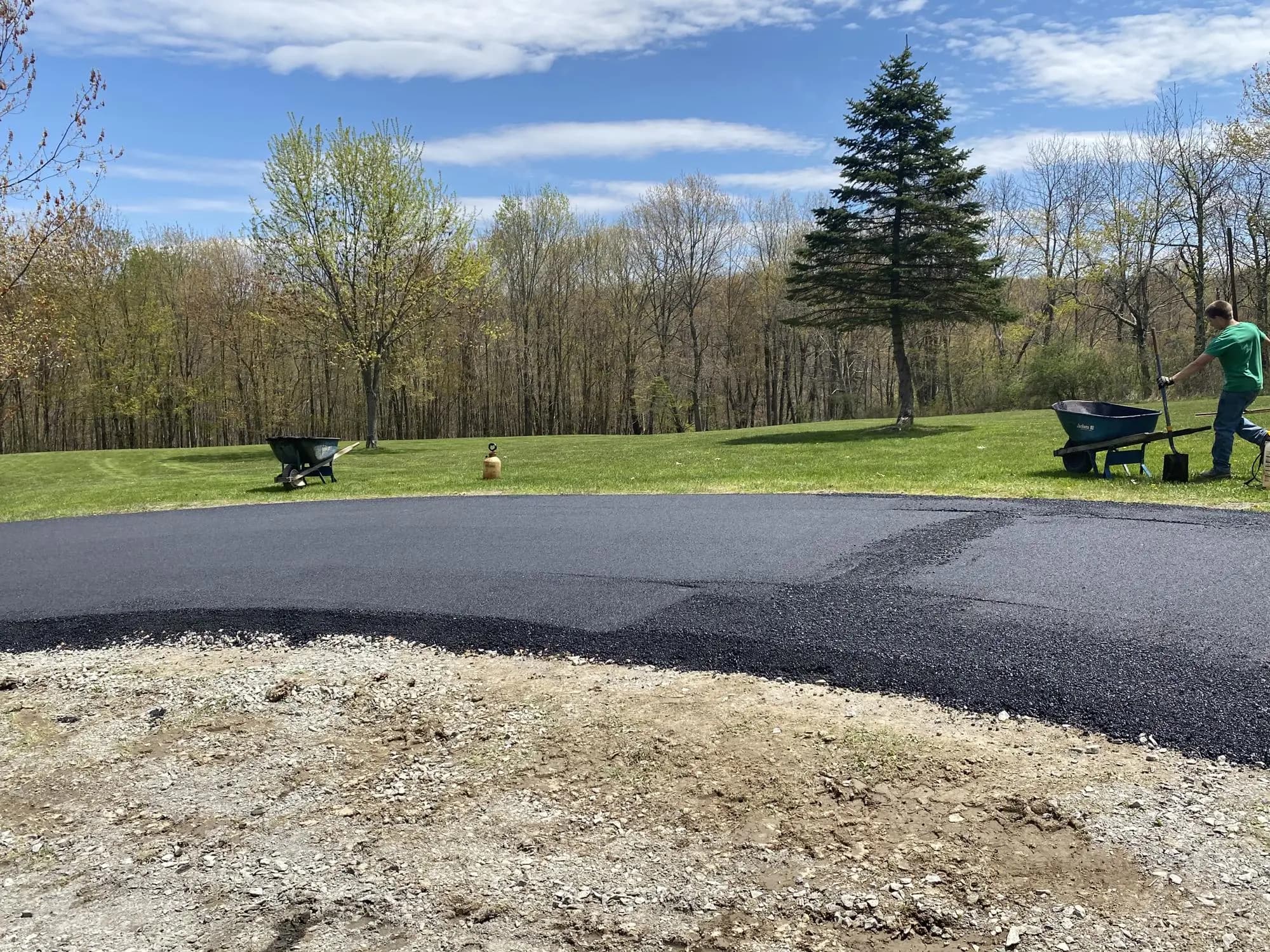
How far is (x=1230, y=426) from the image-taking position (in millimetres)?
10062

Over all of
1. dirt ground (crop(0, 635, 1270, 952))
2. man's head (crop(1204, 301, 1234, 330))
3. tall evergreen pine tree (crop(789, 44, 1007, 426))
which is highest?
tall evergreen pine tree (crop(789, 44, 1007, 426))

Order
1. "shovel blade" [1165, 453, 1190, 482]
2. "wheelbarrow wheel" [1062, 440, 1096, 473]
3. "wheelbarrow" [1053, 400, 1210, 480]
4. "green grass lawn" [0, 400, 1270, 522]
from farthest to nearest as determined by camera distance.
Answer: "green grass lawn" [0, 400, 1270, 522] → "wheelbarrow wheel" [1062, 440, 1096, 473] → "wheelbarrow" [1053, 400, 1210, 480] → "shovel blade" [1165, 453, 1190, 482]

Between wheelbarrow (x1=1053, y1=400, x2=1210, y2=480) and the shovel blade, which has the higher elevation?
wheelbarrow (x1=1053, y1=400, x2=1210, y2=480)

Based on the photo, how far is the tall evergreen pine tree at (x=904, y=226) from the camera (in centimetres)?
2325

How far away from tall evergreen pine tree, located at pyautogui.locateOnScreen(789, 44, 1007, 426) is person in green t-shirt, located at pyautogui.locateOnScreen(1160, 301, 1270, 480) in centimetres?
1360

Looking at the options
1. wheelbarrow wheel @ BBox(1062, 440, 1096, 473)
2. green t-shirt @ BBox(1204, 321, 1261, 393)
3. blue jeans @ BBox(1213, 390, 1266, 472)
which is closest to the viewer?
green t-shirt @ BBox(1204, 321, 1261, 393)

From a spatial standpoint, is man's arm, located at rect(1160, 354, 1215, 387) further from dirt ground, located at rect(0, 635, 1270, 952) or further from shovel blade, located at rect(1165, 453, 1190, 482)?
dirt ground, located at rect(0, 635, 1270, 952)

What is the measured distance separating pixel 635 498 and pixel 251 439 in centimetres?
3888

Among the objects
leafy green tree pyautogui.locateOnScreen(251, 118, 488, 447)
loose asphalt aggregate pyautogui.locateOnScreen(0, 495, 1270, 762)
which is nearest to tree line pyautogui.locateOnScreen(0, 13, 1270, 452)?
leafy green tree pyautogui.locateOnScreen(251, 118, 488, 447)

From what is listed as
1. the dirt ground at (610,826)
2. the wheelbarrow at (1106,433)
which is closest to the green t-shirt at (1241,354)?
the wheelbarrow at (1106,433)

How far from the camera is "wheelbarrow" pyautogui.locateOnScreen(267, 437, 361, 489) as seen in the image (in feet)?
50.4

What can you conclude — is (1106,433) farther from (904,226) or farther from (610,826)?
(904,226)

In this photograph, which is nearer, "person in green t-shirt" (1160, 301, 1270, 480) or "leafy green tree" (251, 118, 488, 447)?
"person in green t-shirt" (1160, 301, 1270, 480)

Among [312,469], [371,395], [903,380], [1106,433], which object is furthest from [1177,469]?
[371,395]
